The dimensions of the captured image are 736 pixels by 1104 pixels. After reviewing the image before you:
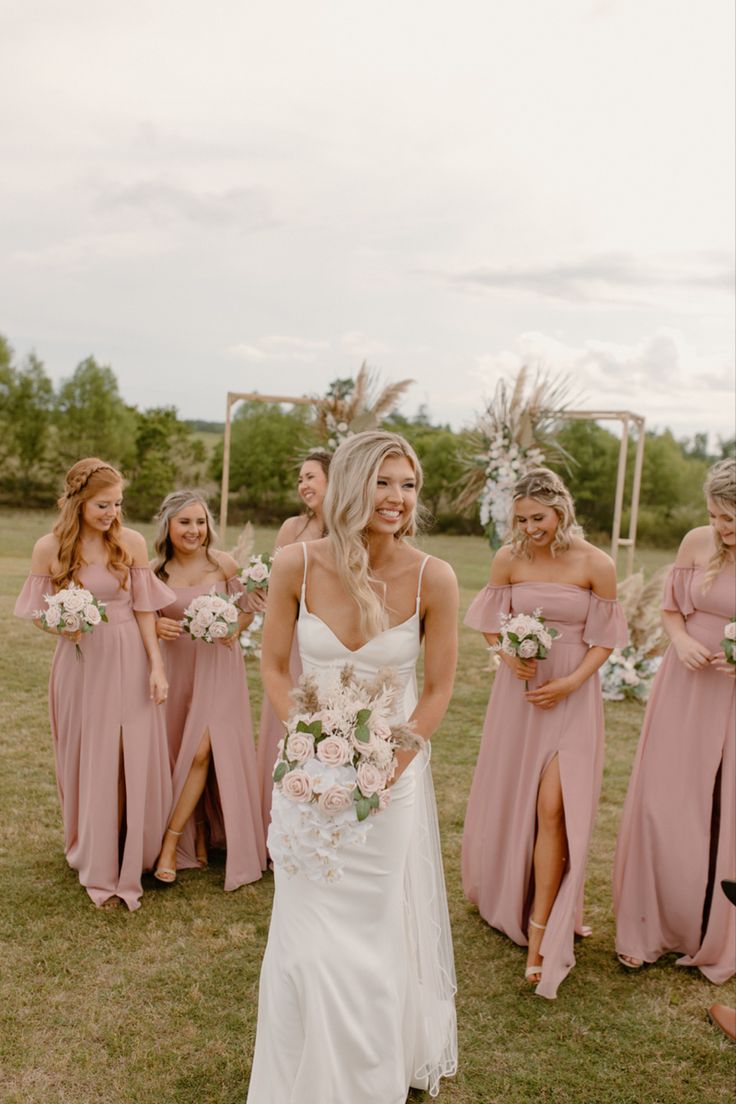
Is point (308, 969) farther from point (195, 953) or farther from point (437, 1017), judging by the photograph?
point (195, 953)

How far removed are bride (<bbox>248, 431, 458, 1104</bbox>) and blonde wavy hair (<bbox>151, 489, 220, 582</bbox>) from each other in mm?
2429

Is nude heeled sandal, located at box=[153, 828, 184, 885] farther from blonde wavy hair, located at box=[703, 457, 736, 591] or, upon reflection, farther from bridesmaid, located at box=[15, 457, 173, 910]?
blonde wavy hair, located at box=[703, 457, 736, 591]

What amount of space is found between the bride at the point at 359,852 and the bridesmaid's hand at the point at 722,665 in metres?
2.08

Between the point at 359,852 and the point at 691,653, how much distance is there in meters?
2.59

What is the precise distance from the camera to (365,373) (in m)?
11.5

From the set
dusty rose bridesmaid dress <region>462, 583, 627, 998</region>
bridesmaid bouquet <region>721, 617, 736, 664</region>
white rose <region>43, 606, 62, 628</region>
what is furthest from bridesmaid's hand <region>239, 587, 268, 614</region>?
bridesmaid bouquet <region>721, 617, 736, 664</region>

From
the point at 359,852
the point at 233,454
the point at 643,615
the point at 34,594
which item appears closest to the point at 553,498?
the point at 359,852

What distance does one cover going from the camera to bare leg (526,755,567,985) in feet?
17.0

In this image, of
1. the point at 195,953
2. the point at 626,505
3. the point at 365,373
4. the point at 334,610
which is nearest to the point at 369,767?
the point at 334,610

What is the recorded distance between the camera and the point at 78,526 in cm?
570

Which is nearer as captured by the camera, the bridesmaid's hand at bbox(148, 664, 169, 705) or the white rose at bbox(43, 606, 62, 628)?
the white rose at bbox(43, 606, 62, 628)

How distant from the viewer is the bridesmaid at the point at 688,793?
207 inches

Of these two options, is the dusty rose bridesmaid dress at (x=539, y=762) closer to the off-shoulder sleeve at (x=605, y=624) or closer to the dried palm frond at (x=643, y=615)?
the off-shoulder sleeve at (x=605, y=624)

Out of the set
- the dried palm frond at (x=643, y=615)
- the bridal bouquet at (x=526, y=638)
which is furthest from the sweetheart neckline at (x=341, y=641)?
the dried palm frond at (x=643, y=615)
